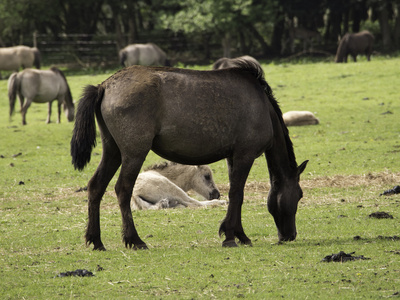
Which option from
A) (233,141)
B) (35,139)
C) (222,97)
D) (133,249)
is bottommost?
(35,139)

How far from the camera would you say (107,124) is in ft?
26.2

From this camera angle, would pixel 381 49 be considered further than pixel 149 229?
Yes

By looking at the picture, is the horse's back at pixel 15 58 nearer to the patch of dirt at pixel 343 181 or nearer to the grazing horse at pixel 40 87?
the grazing horse at pixel 40 87

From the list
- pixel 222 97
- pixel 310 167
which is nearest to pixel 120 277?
pixel 222 97

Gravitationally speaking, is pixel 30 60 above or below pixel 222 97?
below

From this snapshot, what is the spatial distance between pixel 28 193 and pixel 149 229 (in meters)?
4.12

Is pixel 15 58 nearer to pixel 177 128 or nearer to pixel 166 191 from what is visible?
pixel 166 191

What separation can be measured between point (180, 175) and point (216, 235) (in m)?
3.70

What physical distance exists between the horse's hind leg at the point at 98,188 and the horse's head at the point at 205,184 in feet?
13.3

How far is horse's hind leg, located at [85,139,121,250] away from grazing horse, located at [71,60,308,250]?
0.04ft

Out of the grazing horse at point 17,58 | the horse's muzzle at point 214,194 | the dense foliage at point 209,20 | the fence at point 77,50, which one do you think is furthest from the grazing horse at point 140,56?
the horse's muzzle at point 214,194

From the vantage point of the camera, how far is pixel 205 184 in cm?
1223

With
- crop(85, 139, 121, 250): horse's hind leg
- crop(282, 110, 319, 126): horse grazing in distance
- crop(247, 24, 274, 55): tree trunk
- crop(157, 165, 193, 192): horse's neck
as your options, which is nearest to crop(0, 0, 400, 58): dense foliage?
crop(247, 24, 274, 55): tree trunk

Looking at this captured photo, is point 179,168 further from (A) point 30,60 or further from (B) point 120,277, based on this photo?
(A) point 30,60
